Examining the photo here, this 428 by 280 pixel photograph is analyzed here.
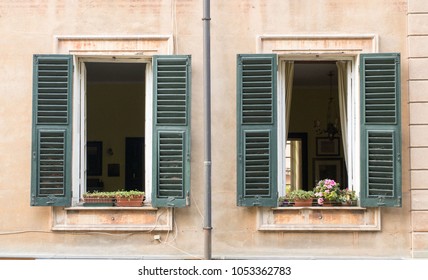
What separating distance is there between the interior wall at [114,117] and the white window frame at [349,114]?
5750 mm

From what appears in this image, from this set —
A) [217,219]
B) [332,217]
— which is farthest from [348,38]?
[217,219]

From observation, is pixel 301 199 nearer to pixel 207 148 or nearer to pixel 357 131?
pixel 357 131

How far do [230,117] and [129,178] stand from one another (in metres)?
6.00

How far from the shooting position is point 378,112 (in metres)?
9.02

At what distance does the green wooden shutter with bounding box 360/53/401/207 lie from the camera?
8953 millimetres

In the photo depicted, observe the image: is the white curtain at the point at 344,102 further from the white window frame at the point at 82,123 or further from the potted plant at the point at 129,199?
the potted plant at the point at 129,199

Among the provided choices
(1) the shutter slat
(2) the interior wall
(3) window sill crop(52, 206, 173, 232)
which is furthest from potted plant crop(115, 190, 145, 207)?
(2) the interior wall

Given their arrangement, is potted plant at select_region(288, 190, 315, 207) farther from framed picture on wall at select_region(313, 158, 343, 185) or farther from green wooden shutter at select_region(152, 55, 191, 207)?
framed picture on wall at select_region(313, 158, 343, 185)

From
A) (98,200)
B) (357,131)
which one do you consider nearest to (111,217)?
(98,200)

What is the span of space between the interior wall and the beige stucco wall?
5373mm

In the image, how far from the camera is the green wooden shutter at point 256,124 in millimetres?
9023

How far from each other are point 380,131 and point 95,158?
746 cm

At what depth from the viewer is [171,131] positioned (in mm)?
9062
